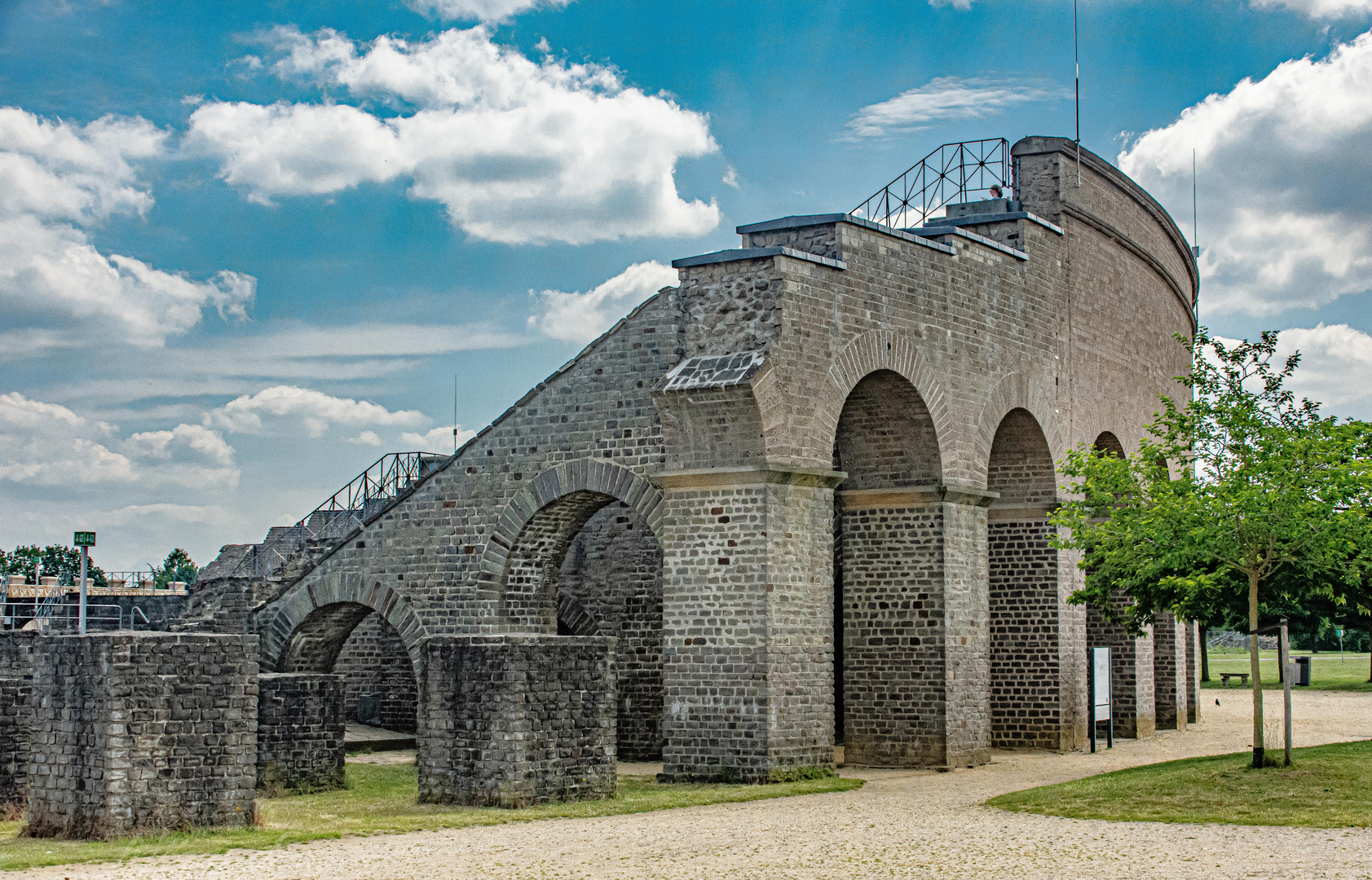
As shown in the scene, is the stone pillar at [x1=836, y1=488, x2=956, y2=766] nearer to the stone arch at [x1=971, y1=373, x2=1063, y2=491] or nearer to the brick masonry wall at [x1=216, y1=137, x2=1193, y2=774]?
the brick masonry wall at [x1=216, y1=137, x2=1193, y2=774]

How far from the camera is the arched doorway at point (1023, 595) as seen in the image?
2030 cm

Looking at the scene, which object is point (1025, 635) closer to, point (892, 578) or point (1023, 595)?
point (1023, 595)

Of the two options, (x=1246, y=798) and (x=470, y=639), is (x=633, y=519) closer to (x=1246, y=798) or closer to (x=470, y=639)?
(x=470, y=639)

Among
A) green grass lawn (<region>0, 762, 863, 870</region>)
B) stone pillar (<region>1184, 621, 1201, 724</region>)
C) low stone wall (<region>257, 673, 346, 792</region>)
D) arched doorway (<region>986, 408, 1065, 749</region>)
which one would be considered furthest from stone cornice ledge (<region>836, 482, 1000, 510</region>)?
stone pillar (<region>1184, 621, 1201, 724</region>)

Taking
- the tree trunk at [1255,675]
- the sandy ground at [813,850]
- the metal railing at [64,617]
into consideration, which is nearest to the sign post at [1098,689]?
the tree trunk at [1255,675]

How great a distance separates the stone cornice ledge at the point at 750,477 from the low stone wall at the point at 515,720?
272 centimetres

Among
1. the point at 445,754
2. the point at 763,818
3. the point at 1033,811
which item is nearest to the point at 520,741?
the point at 445,754

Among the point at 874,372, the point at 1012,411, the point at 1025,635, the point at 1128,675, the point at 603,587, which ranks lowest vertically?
the point at 1128,675

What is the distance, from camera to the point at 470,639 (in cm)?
1316

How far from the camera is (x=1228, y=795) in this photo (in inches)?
506

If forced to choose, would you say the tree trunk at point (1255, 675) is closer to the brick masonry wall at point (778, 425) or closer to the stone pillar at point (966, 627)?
the stone pillar at point (966, 627)

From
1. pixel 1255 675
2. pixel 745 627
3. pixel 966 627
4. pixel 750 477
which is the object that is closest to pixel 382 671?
pixel 745 627

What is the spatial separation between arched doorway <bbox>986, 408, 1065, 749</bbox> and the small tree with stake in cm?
433

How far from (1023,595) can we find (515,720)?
33.0 feet
